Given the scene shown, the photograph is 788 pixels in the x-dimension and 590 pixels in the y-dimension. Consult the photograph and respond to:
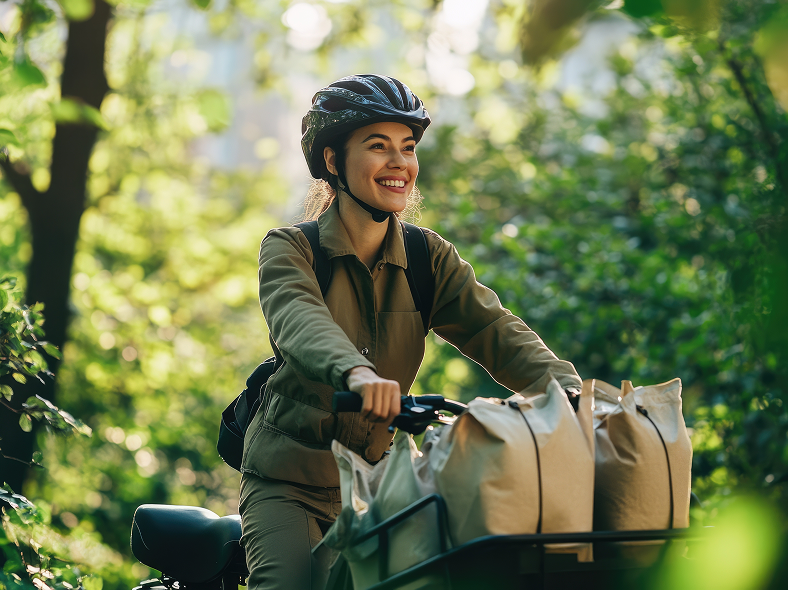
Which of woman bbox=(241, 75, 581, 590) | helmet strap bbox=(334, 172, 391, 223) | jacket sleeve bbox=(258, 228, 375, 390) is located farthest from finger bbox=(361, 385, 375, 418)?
helmet strap bbox=(334, 172, 391, 223)

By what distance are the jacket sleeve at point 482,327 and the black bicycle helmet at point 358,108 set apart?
16.7 inches

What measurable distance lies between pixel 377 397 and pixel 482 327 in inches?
35.1

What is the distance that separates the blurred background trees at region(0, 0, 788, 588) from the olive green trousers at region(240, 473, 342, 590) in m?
1.09

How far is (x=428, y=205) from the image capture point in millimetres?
9930

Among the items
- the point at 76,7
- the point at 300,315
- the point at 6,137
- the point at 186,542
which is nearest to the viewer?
the point at 300,315

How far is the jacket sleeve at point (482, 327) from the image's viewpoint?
8.41ft

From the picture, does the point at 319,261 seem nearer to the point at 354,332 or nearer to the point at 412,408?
the point at 354,332

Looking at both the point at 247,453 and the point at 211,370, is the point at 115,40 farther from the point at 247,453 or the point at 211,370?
the point at 247,453

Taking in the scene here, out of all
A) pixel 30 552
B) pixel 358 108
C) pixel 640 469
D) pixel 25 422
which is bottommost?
pixel 30 552

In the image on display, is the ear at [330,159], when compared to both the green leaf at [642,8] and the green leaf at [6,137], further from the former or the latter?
the green leaf at [642,8]

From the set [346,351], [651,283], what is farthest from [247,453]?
[651,283]

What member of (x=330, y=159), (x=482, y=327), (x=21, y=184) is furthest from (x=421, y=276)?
(x=21, y=184)

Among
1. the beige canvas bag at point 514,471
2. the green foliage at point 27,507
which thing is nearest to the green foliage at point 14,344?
the green foliage at point 27,507

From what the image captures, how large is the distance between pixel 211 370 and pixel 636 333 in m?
8.98
